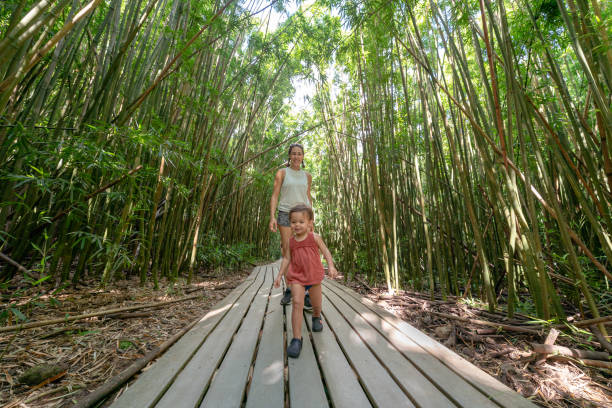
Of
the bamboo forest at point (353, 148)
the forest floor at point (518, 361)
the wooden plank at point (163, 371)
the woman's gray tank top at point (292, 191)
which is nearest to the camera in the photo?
the wooden plank at point (163, 371)

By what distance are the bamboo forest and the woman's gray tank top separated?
2.27ft

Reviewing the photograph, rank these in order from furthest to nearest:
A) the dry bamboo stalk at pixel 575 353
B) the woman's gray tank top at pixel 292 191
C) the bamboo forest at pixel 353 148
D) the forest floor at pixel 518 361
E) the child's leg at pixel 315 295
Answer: the woman's gray tank top at pixel 292 191 < the child's leg at pixel 315 295 < the bamboo forest at pixel 353 148 < the dry bamboo stalk at pixel 575 353 < the forest floor at pixel 518 361

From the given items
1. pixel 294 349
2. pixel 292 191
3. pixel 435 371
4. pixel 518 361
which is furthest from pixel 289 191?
pixel 518 361

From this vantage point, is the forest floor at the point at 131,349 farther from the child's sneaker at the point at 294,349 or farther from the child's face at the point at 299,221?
the child's face at the point at 299,221

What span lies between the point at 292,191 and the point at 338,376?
4.17 feet

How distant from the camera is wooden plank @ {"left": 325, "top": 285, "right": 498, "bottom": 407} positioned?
2.51 feet

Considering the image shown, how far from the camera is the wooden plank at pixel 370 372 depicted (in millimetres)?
760

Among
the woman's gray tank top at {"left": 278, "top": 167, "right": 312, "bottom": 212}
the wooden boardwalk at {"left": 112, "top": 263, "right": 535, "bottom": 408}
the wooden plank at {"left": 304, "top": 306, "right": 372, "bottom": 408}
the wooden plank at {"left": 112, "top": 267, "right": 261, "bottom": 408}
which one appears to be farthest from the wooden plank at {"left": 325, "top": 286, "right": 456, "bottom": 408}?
the woman's gray tank top at {"left": 278, "top": 167, "right": 312, "bottom": 212}

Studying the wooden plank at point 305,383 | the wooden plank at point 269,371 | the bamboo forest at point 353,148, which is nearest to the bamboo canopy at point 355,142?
the bamboo forest at point 353,148

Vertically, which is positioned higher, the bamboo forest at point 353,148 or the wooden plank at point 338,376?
the bamboo forest at point 353,148

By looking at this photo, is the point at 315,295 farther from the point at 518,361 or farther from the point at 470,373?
the point at 518,361

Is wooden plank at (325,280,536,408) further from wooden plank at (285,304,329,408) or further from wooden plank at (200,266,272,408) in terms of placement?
wooden plank at (200,266,272,408)

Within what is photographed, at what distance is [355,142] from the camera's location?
3.49 metres

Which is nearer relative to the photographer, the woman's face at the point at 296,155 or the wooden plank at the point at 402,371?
the wooden plank at the point at 402,371
